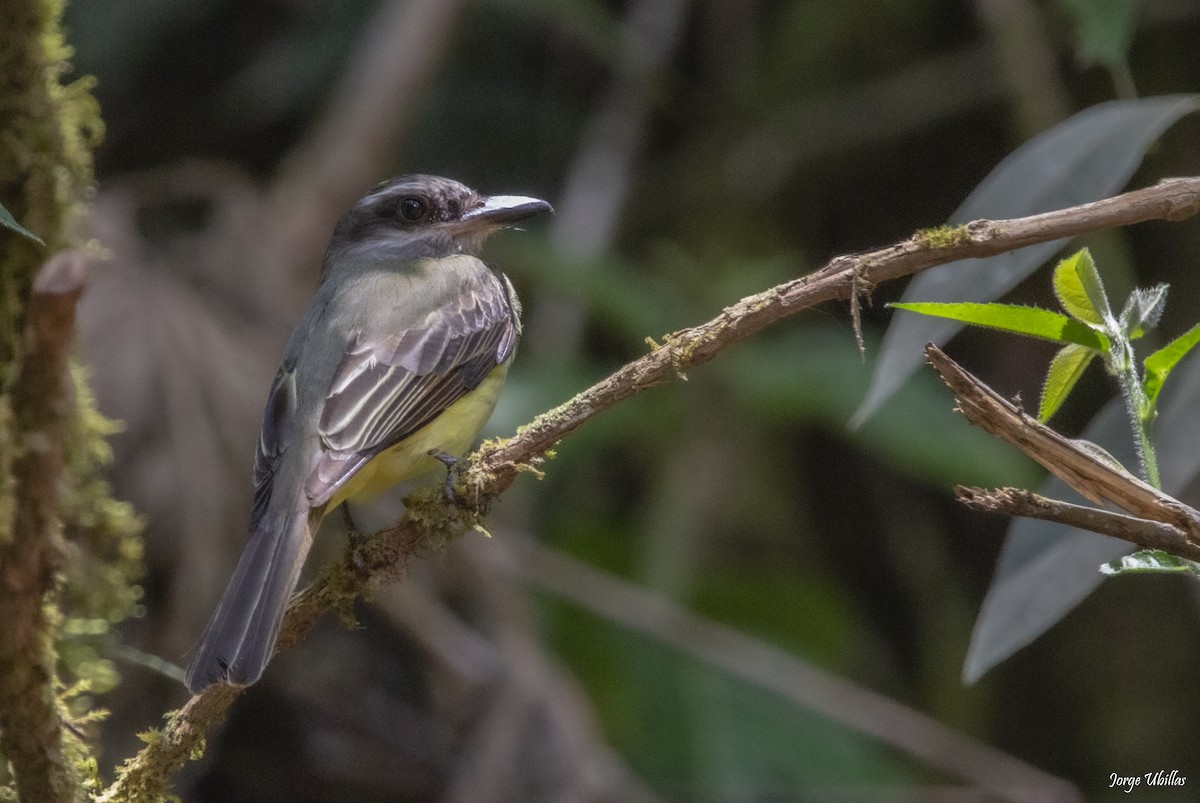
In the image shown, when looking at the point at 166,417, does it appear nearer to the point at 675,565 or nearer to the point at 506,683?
the point at 506,683

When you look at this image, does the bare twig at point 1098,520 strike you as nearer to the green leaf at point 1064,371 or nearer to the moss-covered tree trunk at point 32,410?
the green leaf at point 1064,371

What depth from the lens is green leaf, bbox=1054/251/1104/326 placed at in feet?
5.24

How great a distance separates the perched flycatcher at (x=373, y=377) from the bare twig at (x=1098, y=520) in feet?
3.36

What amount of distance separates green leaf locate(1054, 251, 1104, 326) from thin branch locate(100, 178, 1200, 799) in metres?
0.06

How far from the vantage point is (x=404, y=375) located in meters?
2.82

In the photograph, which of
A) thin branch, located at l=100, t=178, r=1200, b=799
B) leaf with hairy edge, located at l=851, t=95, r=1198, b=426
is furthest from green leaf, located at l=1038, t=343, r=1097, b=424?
leaf with hairy edge, located at l=851, t=95, r=1198, b=426

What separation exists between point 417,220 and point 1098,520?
2522 mm

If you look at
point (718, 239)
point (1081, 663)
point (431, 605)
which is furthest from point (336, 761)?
point (1081, 663)

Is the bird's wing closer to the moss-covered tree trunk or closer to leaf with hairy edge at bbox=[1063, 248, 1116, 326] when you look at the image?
the moss-covered tree trunk

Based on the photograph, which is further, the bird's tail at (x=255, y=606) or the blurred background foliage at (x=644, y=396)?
the blurred background foliage at (x=644, y=396)

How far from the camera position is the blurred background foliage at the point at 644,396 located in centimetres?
390

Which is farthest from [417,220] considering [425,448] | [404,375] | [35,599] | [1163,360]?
[1163,360]

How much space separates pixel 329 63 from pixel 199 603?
2.46 metres

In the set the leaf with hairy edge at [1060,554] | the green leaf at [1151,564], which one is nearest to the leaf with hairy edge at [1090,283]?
the green leaf at [1151,564]
